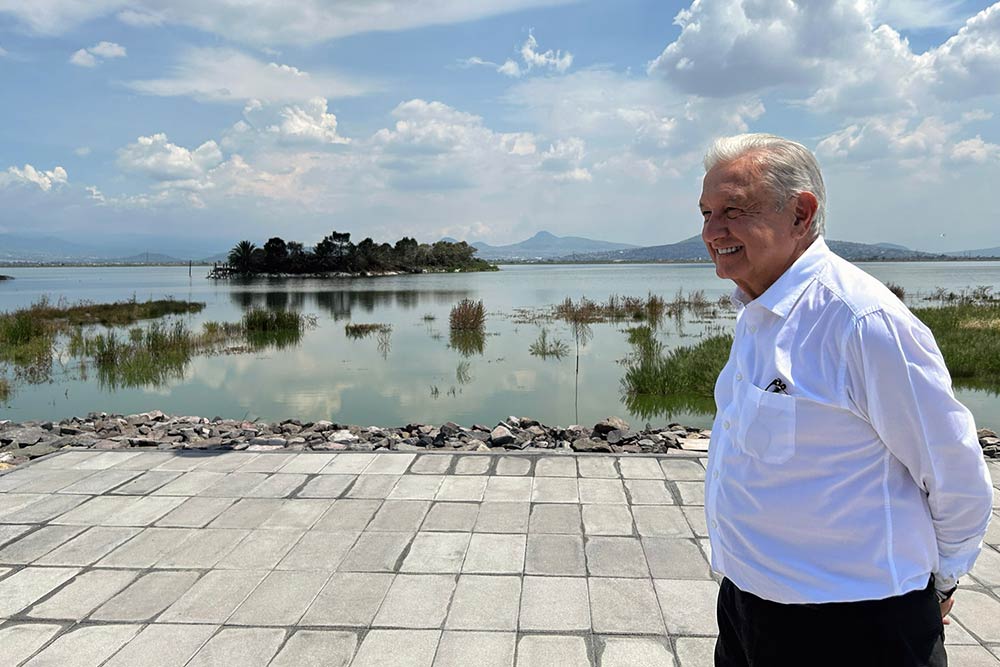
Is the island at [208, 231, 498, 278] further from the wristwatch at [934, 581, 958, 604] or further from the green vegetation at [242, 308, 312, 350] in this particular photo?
the wristwatch at [934, 581, 958, 604]

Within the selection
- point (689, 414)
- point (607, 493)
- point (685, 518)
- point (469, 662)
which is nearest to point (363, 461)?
point (607, 493)

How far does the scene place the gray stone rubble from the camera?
510 centimetres

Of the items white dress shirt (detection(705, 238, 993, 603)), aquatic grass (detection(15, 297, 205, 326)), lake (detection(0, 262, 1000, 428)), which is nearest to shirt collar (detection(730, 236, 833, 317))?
white dress shirt (detection(705, 238, 993, 603))

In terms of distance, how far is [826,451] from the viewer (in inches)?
42.3

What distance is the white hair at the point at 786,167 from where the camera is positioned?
117cm

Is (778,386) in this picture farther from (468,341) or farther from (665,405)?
(468,341)

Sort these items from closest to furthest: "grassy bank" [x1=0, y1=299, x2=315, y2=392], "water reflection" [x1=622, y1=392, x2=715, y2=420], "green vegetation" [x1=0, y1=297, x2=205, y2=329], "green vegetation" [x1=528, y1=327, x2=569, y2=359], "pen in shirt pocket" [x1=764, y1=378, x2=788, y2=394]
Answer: "pen in shirt pocket" [x1=764, y1=378, x2=788, y2=394] → "water reflection" [x1=622, y1=392, x2=715, y2=420] → "grassy bank" [x1=0, y1=299, x2=315, y2=392] → "green vegetation" [x1=528, y1=327, x2=569, y2=359] → "green vegetation" [x1=0, y1=297, x2=205, y2=329]

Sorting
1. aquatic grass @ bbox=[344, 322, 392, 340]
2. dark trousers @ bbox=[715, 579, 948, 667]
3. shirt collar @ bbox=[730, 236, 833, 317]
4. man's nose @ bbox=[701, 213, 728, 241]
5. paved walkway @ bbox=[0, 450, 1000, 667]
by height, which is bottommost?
aquatic grass @ bbox=[344, 322, 392, 340]

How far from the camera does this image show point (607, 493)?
3781mm

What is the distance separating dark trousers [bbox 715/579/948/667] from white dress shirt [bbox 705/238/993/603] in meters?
0.03

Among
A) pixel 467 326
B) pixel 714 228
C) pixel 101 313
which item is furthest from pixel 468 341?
pixel 714 228

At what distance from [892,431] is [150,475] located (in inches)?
171

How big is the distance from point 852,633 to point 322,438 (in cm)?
514

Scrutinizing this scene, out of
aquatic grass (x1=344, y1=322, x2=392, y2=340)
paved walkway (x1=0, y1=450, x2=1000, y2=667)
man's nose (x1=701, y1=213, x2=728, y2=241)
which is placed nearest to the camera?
man's nose (x1=701, y1=213, x2=728, y2=241)
